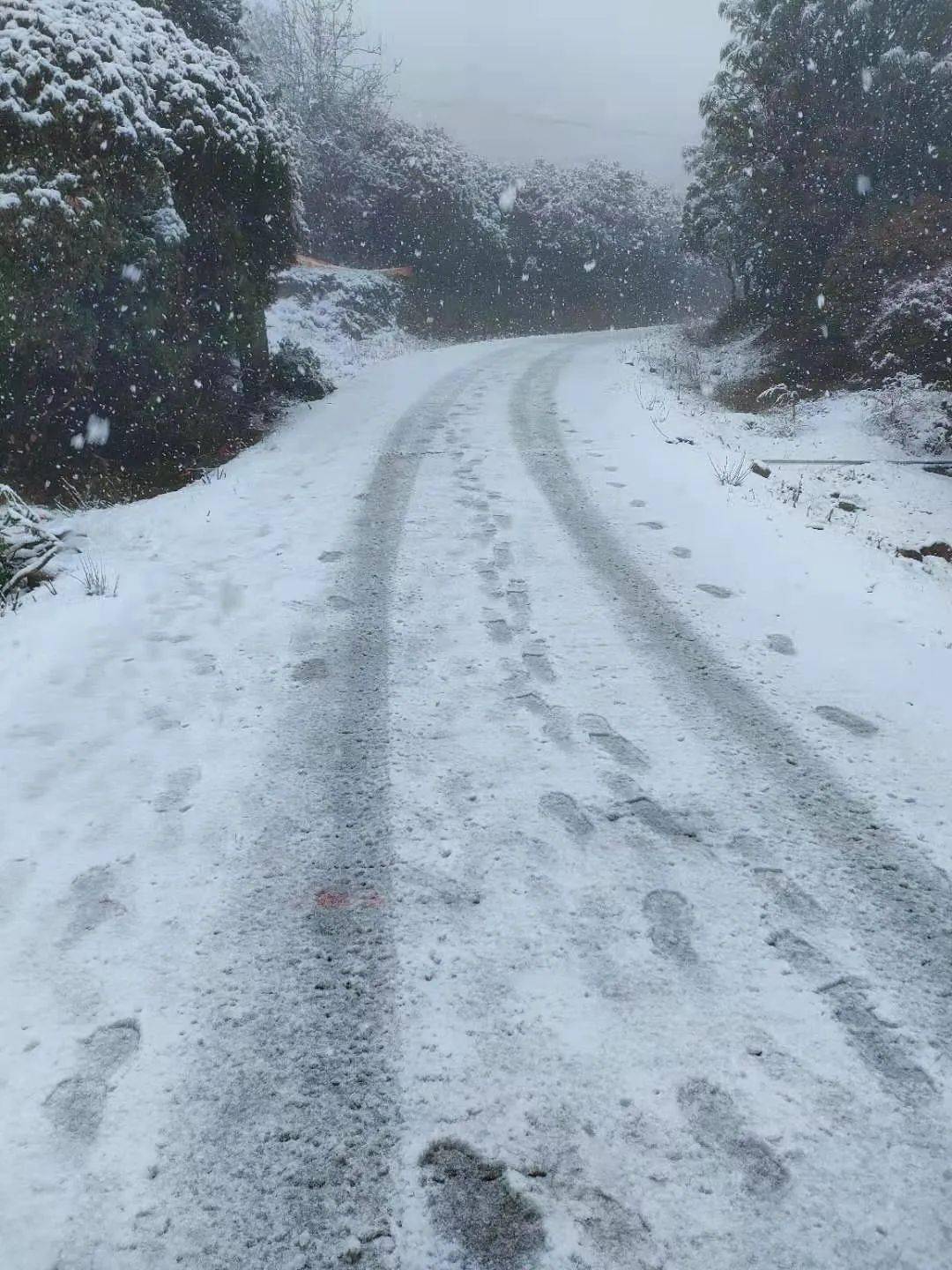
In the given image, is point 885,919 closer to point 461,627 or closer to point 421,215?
point 461,627

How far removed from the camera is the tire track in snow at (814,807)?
2053 mm

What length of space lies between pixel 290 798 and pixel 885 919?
6.50 ft

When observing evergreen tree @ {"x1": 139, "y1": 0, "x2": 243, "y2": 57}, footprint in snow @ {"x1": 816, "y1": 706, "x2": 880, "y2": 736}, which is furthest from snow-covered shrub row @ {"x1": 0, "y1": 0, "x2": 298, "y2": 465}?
footprint in snow @ {"x1": 816, "y1": 706, "x2": 880, "y2": 736}

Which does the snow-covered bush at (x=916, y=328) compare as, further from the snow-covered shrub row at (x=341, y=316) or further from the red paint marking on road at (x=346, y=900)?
the red paint marking on road at (x=346, y=900)

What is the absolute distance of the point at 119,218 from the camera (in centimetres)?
704

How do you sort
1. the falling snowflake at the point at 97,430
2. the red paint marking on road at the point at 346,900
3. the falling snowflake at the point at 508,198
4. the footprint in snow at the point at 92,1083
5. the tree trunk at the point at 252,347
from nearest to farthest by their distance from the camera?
the footprint in snow at the point at 92,1083
the red paint marking on road at the point at 346,900
the falling snowflake at the point at 97,430
the tree trunk at the point at 252,347
the falling snowflake at the point at 508,198

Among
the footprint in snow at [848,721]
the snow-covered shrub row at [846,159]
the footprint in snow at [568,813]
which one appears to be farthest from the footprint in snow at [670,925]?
the snow-covered shrub row at [846,159]

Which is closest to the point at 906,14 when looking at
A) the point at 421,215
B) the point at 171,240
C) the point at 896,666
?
the point at 421,215

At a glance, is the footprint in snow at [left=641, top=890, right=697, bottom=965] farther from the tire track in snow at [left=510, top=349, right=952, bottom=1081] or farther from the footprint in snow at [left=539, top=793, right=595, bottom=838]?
the tire track in snow at [left=510, top=349, right=952, bottom=1081]

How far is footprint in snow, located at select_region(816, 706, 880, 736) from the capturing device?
123 inches

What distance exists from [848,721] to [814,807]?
0.72m

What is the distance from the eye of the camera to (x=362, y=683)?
3.51 metres

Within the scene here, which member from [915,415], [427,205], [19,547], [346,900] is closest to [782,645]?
[346,900]

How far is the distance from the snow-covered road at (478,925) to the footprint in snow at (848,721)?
2cm
